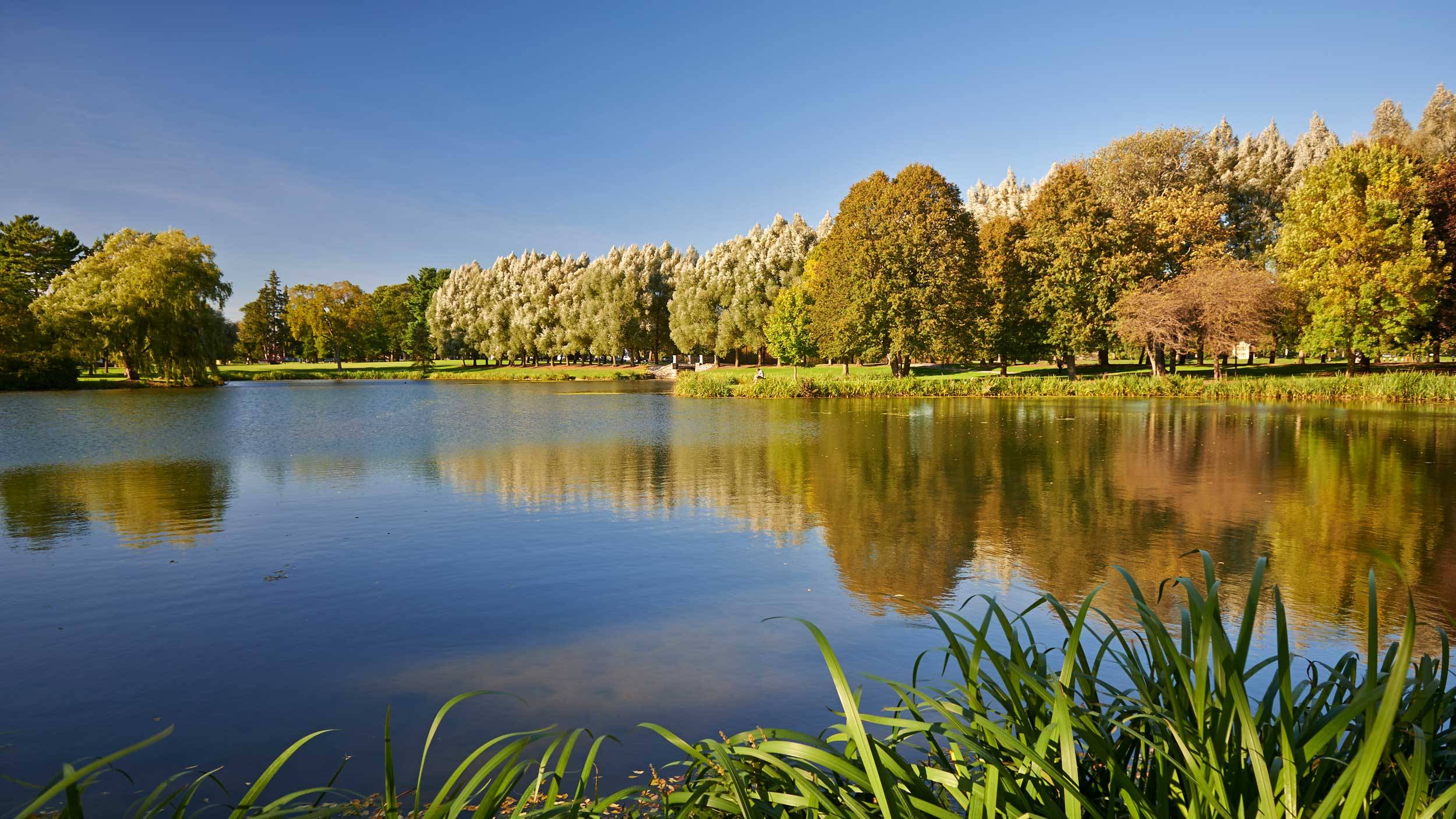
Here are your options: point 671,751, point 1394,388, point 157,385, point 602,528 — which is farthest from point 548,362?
point 671,751

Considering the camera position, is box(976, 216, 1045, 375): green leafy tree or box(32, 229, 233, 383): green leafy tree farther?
box(32, 229, 233, 383): green leafy tree

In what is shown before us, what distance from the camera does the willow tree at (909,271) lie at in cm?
4653

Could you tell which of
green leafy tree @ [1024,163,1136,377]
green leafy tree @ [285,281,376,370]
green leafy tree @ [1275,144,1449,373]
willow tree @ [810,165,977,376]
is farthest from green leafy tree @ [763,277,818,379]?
green leafy tree @ [285,281,376,370]

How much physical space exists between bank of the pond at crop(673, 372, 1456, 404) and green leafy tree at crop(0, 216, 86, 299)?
61.6 m

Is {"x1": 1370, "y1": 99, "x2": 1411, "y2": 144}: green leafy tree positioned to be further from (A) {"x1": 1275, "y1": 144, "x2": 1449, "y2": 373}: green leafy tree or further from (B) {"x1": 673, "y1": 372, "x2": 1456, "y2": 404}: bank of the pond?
(B) {"x1": 673, "y1": 372, "x2": 1456, "y2": 404}: bank of the pond

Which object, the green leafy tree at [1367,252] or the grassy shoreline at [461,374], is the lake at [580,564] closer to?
the green leafy tree at [1367,252]

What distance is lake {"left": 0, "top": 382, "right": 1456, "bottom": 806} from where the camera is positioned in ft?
16.9

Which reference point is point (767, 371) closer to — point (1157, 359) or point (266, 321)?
point (1157, 359)

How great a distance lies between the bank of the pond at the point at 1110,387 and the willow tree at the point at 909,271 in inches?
195

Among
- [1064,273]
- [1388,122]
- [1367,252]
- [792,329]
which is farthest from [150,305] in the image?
[1388,122]

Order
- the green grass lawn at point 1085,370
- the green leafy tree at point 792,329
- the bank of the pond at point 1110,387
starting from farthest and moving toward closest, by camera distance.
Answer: the green leafy tree at point 792,329 < the green grass lawn at point 1085,370 < the bank of the pond at point 1110,387

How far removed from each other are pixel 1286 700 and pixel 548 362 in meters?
95.9

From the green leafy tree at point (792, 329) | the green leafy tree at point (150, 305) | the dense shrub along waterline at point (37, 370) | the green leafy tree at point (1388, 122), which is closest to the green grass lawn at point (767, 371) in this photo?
the green leafy tree at point (792, 329)

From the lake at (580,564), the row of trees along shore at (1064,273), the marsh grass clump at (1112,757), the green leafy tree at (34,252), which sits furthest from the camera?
the green leafy tree at (34,252)
